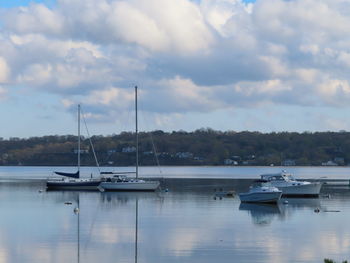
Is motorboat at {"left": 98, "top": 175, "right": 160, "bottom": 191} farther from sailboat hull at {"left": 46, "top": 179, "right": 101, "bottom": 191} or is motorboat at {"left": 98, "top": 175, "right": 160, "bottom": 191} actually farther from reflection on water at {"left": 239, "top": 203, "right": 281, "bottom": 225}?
reflection on water at {"left": 239, "top": 203, "right": 281, "bottom": 225}

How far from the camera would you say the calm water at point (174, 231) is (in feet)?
104

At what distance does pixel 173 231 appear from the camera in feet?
131

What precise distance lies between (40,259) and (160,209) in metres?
24.8

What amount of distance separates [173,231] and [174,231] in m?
0.05

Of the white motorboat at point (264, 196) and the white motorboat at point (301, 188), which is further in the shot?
the white motorboat at point (301, 188)

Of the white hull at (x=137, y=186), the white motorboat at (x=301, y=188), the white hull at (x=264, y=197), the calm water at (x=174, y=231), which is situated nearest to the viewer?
the calm water at (x=174, y=231)

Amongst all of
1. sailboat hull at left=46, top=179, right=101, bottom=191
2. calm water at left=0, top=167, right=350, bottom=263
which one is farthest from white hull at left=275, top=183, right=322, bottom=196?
sailboat hull at left=46, top=179, right=101, bottom=191

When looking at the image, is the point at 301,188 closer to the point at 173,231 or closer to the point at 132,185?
the point at 132,185

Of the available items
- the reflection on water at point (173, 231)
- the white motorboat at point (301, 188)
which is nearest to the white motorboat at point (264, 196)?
the reflection on water at point (173, 231)

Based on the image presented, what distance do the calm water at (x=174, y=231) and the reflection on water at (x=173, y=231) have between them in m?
0.04

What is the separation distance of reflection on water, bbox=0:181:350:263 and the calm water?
0.14ft

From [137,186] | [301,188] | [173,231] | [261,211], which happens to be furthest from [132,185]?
[173,231]

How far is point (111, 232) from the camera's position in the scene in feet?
130

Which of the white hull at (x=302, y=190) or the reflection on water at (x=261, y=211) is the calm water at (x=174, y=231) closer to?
the reflection on water at (x=261, y=211)
